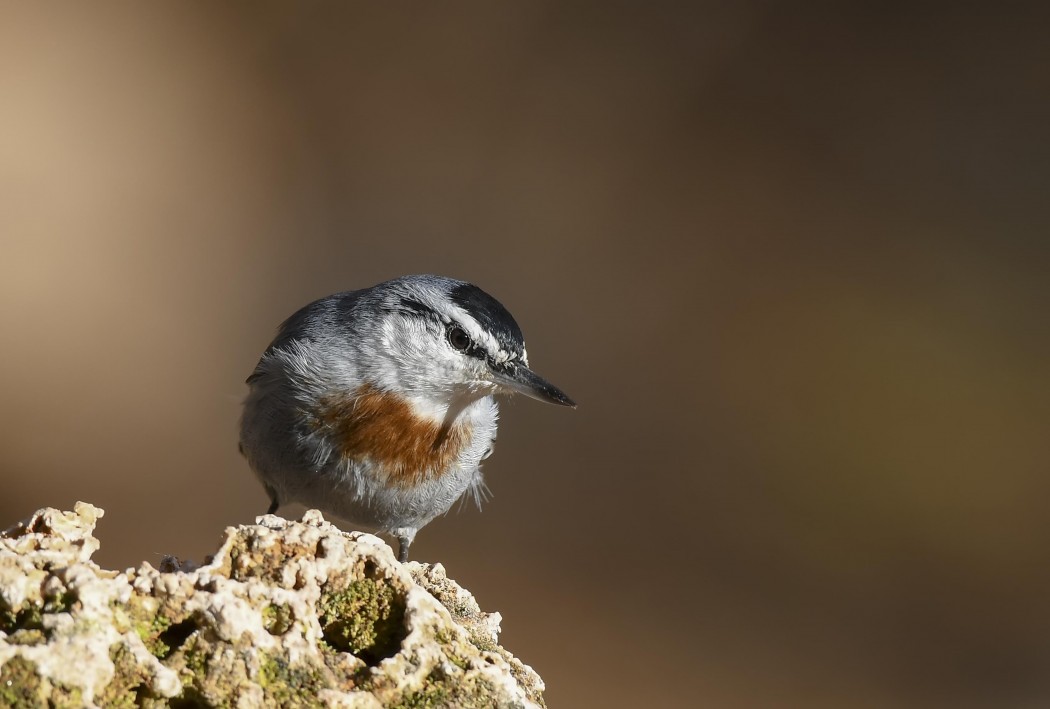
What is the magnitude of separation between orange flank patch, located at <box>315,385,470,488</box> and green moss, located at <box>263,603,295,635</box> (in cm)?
110

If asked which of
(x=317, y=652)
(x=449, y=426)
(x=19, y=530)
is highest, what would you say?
(x=449, y=426)

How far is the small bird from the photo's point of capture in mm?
2363

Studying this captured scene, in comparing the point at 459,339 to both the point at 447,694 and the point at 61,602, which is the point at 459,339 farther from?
the point at 61,602

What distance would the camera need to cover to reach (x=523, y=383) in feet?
7.75

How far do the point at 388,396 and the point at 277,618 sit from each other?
3.72 ft

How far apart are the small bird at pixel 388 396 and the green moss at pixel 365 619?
1017 mm

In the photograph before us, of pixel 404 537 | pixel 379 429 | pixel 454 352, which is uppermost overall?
pixel 454 352

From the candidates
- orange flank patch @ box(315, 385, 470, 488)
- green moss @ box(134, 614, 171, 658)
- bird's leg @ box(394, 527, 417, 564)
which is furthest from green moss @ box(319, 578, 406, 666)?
bird's leg @ box(394, 527, 417, 564)

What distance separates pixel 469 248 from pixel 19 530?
3705 mm

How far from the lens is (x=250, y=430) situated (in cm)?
256

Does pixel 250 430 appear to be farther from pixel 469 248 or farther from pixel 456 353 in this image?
pixel 469 248

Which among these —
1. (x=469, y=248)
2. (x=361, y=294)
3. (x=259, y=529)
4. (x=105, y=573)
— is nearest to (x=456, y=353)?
(x=361, y=294)

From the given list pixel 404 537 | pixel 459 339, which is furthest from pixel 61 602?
pixel 404 537

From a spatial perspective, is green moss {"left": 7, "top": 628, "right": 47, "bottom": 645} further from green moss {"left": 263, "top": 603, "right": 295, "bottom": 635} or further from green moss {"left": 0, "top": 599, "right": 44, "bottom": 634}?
green moss {"left": 263, "top": 603, "right": 295, "bottom": 635}
